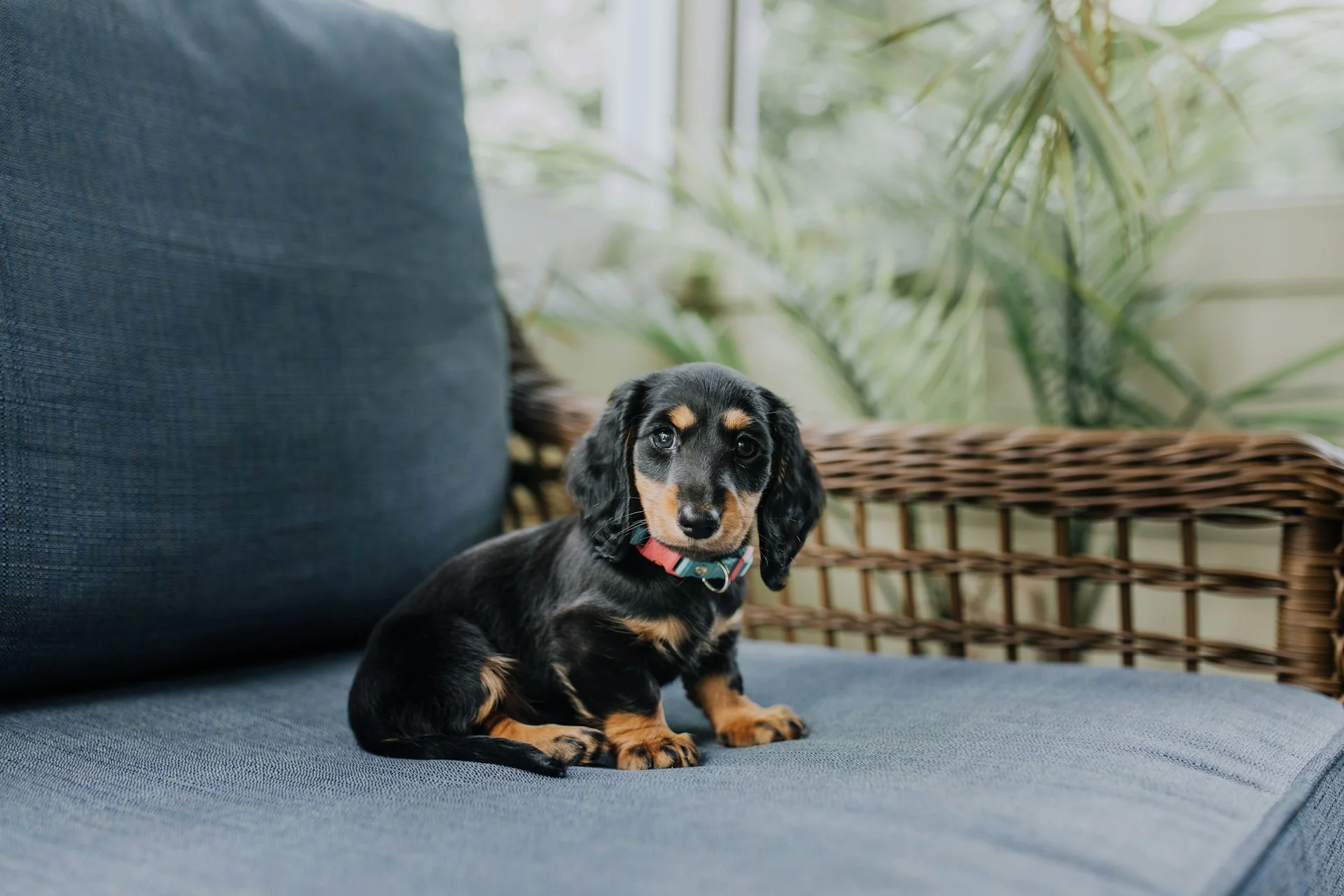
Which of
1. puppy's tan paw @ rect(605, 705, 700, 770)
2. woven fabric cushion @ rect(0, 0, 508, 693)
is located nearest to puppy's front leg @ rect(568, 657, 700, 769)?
puppy's tan paw @ rect(605, 705, 700, 770)

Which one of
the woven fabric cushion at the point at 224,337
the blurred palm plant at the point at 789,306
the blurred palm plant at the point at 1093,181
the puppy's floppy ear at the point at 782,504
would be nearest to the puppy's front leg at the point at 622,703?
the puppy's floppy ear at the point at 782,504

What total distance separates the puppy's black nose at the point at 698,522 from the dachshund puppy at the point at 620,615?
0.02 metres

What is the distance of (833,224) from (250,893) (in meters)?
1.78

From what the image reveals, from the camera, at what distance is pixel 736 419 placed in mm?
892

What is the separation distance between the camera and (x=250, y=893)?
0.64m

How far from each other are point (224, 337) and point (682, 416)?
58 centimetres

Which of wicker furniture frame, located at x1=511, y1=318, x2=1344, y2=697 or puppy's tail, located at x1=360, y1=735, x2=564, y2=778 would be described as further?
wicker furniture frame, located at x1=511, y1=318, x2=1344, y2=697

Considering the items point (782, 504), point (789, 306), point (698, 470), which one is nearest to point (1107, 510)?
point (782, 504)

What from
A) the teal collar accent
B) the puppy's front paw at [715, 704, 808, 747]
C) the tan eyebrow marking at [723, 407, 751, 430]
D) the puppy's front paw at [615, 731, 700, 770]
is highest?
the tan eyebrow marking at [723, 407, 751, 430]

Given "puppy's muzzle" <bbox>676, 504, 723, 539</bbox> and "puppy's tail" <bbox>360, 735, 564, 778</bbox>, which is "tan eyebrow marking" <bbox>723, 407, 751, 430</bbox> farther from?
"puppy's tail" <bbox>360, 735, 564, 778</bbox>

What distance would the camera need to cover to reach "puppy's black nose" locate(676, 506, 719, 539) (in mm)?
837

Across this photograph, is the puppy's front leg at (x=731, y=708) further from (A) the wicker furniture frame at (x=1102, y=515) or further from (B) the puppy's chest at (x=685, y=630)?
(A) the wicker furniture frame at (x=1102, y=515)

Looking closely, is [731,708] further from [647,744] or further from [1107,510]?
[1107,510]

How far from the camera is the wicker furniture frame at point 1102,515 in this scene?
3.76 ft
